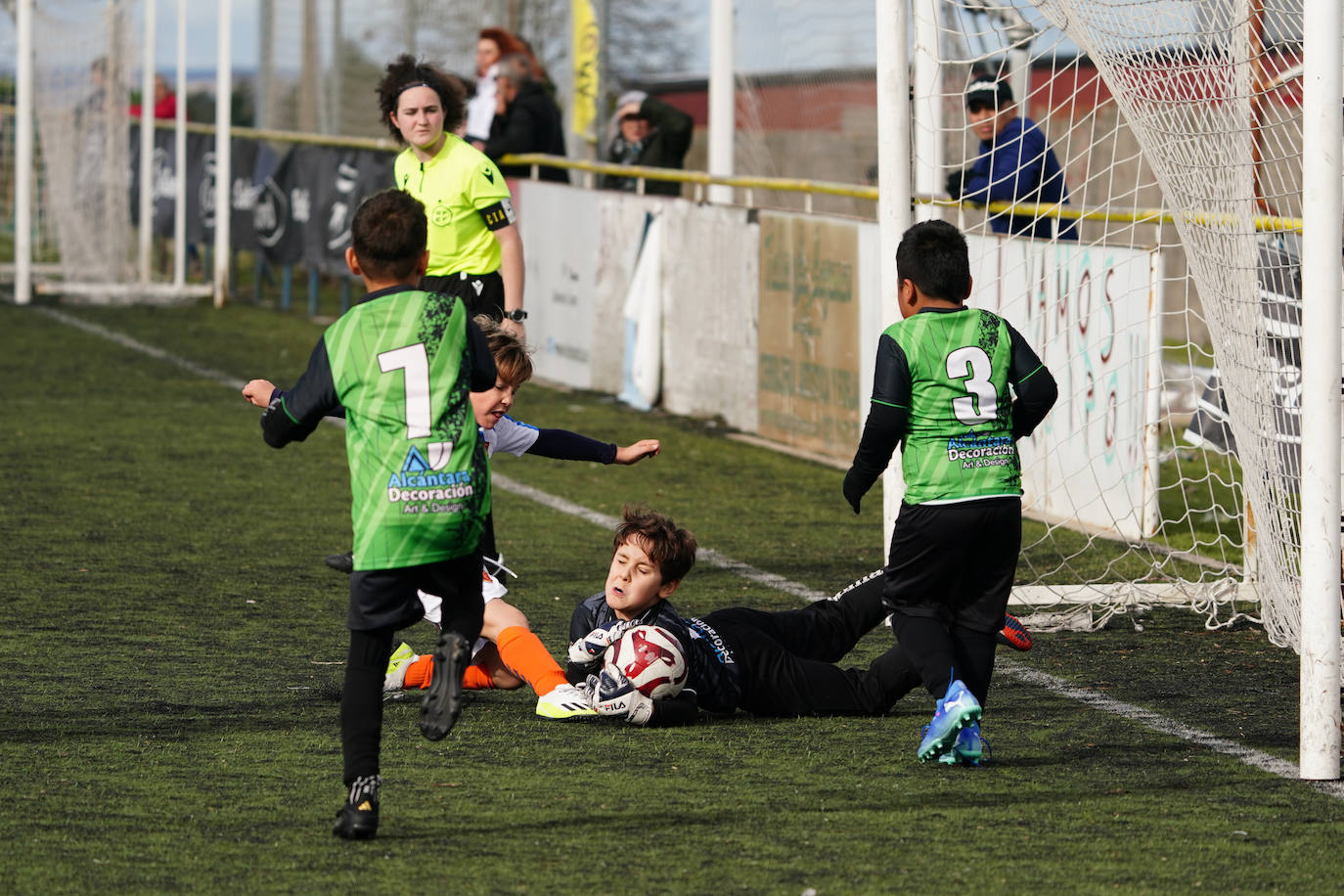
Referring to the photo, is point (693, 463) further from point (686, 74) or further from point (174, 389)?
point (686, 74)

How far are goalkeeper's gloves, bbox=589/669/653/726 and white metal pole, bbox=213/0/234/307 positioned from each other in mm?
14239

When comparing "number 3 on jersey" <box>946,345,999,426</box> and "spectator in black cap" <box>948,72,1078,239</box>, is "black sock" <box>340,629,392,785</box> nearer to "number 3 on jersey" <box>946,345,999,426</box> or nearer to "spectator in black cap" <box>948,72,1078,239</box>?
"number 3 on jersey" <box>946,345,999,426</box>

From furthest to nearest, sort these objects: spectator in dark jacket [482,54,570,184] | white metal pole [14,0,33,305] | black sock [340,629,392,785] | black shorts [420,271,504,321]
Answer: white metal pole [14,0,33,305] → spectator in dark jacket [482,54,570,184] → black shorts [420,271,504,321] → black sock [340,629,392,785]

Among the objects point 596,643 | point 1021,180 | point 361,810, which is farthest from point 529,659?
point 1021,180

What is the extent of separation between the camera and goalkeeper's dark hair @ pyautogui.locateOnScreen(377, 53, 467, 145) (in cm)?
712

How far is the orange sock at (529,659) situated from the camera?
532 centimetres

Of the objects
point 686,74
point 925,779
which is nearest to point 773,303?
point 925,779

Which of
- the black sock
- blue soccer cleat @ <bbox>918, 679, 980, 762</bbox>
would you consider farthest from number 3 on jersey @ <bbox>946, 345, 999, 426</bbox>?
the black sock

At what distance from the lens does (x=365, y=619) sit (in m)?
4.12

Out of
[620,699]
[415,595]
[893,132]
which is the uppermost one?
[893,132]

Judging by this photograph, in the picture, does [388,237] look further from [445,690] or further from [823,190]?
[823,190]

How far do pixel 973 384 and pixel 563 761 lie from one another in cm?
133

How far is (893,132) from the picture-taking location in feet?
21.2

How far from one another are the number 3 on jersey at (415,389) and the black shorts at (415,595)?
0.24 meters
